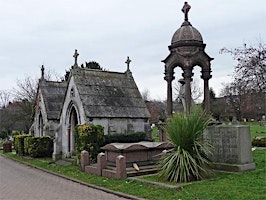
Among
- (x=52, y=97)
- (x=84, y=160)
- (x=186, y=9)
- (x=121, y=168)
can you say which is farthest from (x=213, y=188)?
(x=52, y=97)

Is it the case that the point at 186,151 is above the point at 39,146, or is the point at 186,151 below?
above

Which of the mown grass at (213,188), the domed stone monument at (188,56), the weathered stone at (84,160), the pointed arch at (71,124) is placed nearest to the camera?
the mown grass at (213,188)

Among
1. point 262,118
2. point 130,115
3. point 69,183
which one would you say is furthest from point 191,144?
point 262,118

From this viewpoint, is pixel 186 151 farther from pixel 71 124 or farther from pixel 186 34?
pixel 71 124

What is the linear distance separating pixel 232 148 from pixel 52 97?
707 inches

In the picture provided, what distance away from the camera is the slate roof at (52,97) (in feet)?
84.7

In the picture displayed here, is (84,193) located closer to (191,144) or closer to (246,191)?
(191,144)

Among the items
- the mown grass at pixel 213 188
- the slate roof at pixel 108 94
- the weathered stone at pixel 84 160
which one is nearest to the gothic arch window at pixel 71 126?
the slate roof at pixel 108 94

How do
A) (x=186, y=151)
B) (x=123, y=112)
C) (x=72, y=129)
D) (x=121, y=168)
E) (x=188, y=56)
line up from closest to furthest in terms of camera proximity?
(x=186, y=151), (x=121, y=168), (x=188, y=56), (x=123, y=112), (x=72, y=129)

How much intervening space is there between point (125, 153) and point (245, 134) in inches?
195

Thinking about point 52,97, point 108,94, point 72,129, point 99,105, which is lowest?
point 72,129

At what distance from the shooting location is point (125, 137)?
19.7 metres

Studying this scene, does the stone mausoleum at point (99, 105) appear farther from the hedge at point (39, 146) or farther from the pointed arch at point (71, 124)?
the hedge at point (39, 146)

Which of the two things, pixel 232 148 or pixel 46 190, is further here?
pixel 232 148
